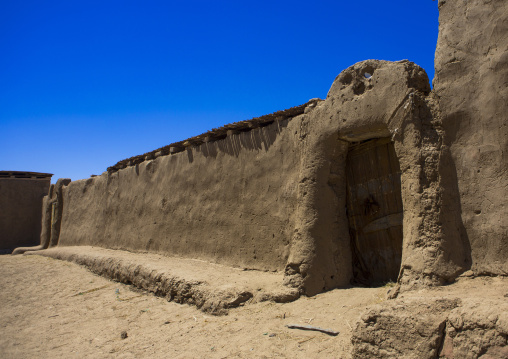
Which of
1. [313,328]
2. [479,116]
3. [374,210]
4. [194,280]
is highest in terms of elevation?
[479,116]

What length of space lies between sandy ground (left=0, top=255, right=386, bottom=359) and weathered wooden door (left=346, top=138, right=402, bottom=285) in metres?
0.57

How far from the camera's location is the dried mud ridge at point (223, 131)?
19.6 ft

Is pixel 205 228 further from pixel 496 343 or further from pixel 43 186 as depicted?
pixel 43 186

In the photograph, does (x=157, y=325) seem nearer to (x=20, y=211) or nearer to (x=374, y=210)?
(x=374, y=210)

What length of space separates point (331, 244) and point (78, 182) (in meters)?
10.3

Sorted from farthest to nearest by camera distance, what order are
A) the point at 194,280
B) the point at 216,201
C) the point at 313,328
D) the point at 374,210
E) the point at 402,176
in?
1. the point at 216,201
2. the point at 194,280
3. the point at 374,210
4. the point at 402,176
5. the point at 313,328

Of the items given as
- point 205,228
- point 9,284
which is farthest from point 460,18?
point 9,284

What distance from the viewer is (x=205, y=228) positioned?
289 inches

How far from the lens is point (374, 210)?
5121 mm

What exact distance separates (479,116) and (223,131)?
14.4 feet

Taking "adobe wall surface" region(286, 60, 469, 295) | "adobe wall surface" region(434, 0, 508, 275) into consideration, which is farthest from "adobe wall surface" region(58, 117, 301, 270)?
"adobe wall surface" region(434, 0, 508, 275)

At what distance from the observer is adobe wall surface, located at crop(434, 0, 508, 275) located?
3.57 metres

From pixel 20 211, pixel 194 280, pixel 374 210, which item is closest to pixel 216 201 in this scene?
pixel 194 280

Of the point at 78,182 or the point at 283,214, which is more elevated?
the point at 78,182
